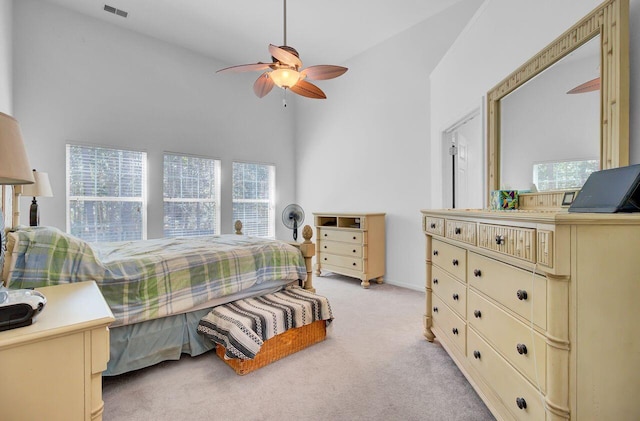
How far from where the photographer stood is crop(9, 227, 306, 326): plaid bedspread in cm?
164

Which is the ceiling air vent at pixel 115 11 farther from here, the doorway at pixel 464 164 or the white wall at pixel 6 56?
the doorway at pixel 464 164

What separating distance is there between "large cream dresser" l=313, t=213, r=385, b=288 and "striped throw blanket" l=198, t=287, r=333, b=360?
169 cm

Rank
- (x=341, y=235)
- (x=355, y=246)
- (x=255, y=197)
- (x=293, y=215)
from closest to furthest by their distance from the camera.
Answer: (x=355, y=246), (x=341, y=235), (x=293, y=215), (x=255, y=197)

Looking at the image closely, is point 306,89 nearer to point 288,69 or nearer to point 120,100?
point 288,69

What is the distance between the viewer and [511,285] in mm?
1265

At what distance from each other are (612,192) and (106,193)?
469 centimetres

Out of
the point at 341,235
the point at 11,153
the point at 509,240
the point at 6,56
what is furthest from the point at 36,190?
the point at 509,240

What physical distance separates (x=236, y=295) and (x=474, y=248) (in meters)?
1.77

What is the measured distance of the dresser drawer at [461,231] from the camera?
5.11 ft

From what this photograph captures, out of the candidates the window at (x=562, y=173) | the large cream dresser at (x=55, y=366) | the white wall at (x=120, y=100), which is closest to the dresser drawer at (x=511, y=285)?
the window at (x=562, y=173)

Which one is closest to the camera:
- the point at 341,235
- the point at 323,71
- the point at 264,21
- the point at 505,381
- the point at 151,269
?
Answer: the point at 505,381

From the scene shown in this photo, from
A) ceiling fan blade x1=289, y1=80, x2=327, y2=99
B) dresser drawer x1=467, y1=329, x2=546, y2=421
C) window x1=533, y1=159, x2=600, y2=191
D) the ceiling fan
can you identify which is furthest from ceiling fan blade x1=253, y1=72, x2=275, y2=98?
dresser drawer x1=467, y1=329, x2=546, y2=421

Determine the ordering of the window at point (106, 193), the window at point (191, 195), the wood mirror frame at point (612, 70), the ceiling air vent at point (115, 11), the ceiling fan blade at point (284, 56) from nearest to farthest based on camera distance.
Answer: the wood mirror frame at point (612, 70) < the ceiling fan blade at point (284, 56) < the ceiling air vent at point (115, 11) < the window at point (106, 193) < the window at point (191, 195)

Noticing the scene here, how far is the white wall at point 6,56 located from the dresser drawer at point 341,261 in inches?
150
